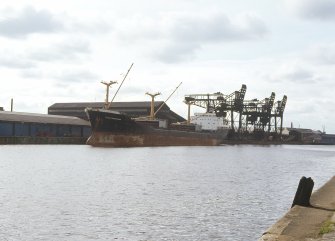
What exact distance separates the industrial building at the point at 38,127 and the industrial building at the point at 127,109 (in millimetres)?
21903

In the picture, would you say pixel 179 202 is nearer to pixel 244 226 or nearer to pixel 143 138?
pixel 244 226

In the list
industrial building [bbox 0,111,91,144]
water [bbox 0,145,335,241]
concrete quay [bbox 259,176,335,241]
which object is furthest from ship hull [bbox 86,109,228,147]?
concrete quay [bbox 259,176,335,241]

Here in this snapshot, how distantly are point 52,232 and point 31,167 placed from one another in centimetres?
2751

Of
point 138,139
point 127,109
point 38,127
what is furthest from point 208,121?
point 38,127

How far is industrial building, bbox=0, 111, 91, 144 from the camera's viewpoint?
90062mm

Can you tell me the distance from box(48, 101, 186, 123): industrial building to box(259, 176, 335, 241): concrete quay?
386 ft

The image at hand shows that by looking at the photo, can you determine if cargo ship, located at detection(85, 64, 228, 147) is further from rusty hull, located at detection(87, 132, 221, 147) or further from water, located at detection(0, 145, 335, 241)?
water, located at detection(0, 145, 335, 241)

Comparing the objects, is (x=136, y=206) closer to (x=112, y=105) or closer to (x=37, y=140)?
(x=37, y=140)

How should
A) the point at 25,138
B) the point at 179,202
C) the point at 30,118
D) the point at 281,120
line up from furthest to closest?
the point at 281,120, the point at 30,118, the point at 25,138, the point at 179,202

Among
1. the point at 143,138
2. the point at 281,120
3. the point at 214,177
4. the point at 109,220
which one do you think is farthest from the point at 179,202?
the point at 281,120

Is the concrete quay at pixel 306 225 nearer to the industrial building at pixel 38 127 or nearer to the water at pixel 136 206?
the water at pixel 136 206

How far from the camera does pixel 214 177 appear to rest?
1523 inches

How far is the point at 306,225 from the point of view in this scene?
13438 millimetres

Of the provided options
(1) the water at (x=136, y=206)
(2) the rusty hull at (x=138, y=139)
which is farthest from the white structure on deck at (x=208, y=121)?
(1) the water at (x=136, y=206)
